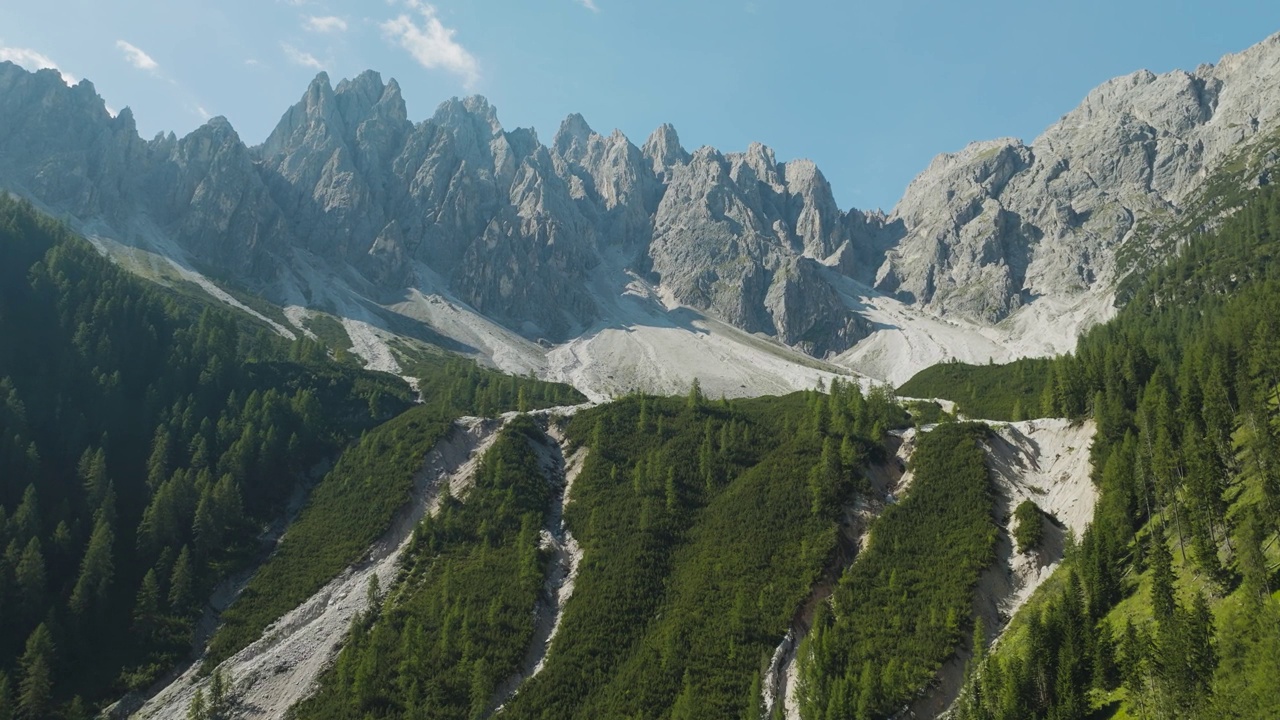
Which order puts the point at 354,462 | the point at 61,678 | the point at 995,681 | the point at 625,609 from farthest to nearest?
the point at 354,462
the point at 625,609
the point at 61,678
the point at 995,681

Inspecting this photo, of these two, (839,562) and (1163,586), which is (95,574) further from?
(1163,586)

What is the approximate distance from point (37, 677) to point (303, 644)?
2550 centimetres

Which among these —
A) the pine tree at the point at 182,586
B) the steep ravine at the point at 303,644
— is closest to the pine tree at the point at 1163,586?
the steep ravine at the point at 303,644

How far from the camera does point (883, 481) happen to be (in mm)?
115750

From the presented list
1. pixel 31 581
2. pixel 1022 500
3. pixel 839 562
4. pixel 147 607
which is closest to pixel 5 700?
pixel 31 581

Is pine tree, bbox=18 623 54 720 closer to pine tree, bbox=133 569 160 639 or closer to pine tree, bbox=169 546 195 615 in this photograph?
pine tree, bbox=133 569 160 639

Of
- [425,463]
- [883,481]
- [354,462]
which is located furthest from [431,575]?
[883,481]

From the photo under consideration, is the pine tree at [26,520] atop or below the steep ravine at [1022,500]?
below

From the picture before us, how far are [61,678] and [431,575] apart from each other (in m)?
40.0

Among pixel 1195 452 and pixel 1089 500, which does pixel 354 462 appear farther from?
pixel 1195 452

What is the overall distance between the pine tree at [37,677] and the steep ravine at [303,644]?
8948 mm

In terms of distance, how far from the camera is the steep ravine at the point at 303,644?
9125cm

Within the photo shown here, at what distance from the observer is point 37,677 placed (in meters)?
87.9

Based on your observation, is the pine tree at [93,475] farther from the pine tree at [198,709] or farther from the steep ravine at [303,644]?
the pine tree at [198,709]
